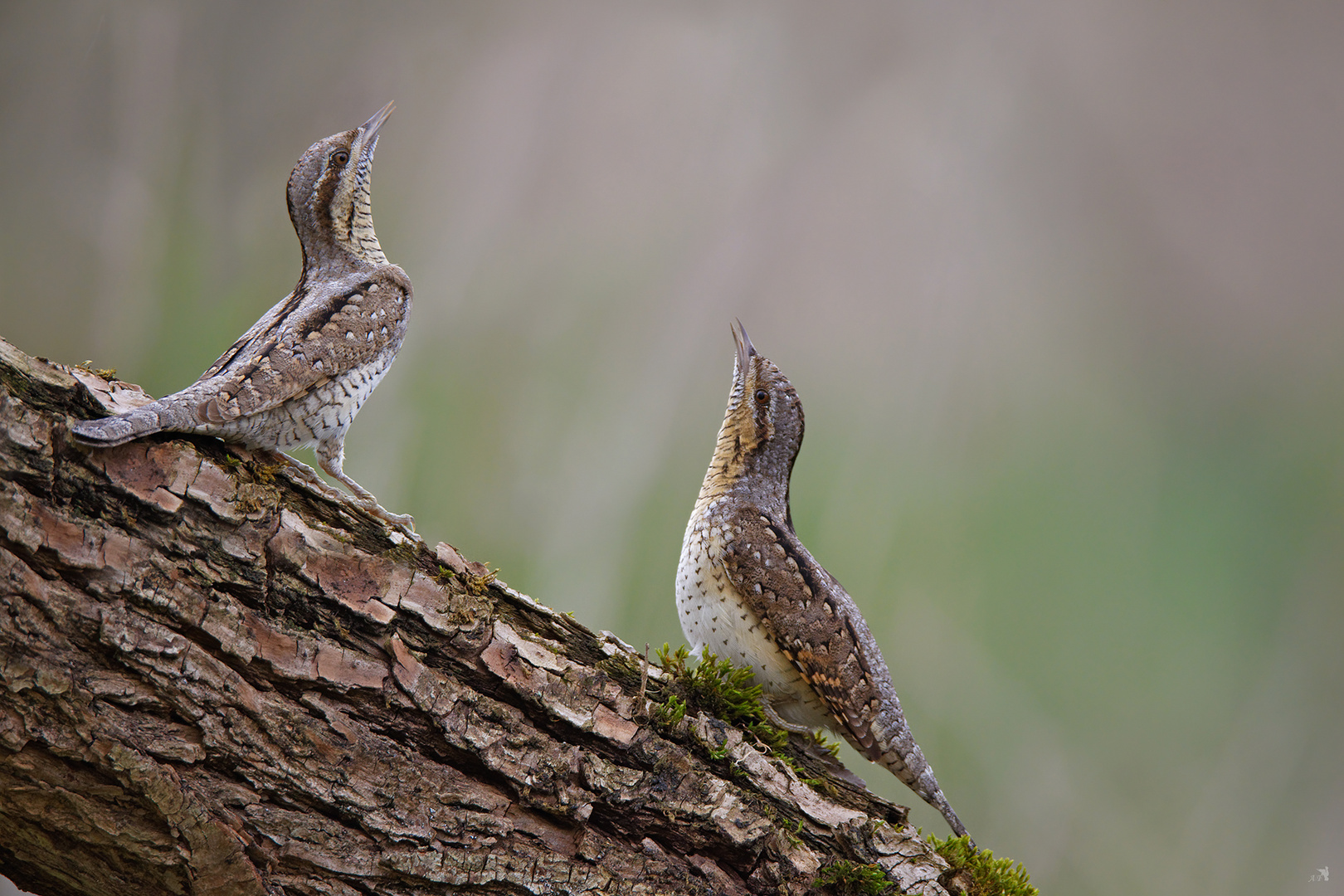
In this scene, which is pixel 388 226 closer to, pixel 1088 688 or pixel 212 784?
pixel 212 784

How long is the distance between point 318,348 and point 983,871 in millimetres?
2557

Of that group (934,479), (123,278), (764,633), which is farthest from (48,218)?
(934,479)

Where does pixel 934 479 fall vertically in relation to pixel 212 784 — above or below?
above

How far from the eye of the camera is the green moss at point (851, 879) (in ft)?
6.84

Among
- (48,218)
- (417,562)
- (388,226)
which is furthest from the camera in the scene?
(388,226)

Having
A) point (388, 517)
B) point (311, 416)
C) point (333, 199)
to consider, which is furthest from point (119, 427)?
point (333, 199)

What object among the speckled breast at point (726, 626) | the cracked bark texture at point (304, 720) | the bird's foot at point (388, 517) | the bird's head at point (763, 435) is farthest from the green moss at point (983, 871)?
the bird's foot at point (388, 517)

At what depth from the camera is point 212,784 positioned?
171 cm

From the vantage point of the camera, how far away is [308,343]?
2.27m

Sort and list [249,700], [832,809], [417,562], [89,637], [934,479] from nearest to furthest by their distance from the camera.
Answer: [89,637], [249,700], [417,562], [832,809], [934,479]

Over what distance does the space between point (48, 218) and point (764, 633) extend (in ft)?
12.6

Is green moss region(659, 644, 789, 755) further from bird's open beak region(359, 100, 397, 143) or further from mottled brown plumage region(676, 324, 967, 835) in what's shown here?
bird's open beak region(359, 100, 397, 143)

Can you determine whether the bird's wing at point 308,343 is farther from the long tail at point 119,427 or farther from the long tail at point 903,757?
the long tail at point 903,757

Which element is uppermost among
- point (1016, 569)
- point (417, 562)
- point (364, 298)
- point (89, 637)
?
point (1016, 569)
